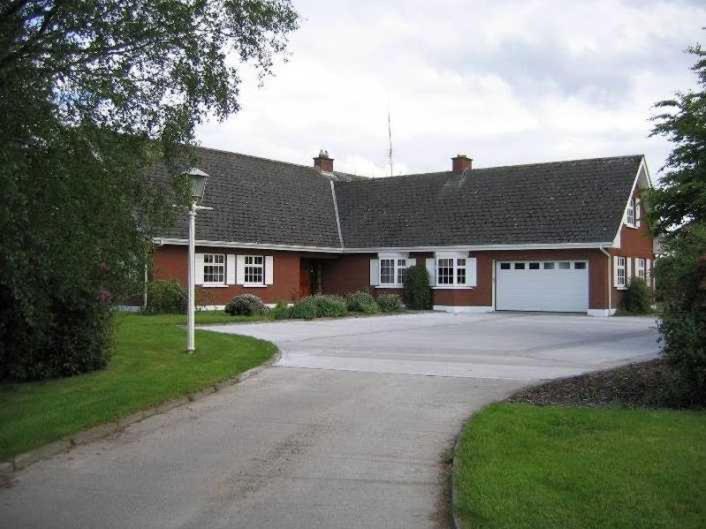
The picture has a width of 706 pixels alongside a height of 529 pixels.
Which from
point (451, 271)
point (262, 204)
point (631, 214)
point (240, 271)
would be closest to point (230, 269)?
point (240, 271)

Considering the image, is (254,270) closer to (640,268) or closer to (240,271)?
(240,271)

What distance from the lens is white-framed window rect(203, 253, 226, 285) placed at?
3078cm

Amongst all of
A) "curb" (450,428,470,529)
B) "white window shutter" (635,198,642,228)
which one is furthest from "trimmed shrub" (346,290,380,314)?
"curb" (450,428,470,529)

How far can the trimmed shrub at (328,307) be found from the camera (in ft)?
90.5

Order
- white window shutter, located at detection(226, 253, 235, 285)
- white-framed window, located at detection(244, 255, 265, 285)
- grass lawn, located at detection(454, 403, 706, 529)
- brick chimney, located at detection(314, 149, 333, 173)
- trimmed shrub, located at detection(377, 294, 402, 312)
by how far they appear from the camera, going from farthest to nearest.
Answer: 1. brick chimney, located at detection(314, 149, 333, 173)
2. white-framed window, located at detection(244, 255, 265, 285)
3. trimmed shrub, located at detection(377, 294, 402, 312)
4. white window shutter, located at detection(226, 253, 235, 285)
5. grass lawn, located at detection(454, 403, 706, 529)

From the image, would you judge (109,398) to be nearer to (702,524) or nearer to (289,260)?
(702,524)

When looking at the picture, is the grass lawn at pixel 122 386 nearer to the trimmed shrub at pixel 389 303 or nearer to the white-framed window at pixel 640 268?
the trimmed shrub at pixel 389 303

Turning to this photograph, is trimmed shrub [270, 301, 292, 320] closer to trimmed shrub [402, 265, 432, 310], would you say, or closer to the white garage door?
trimmed shrub [402, 265, 432, 310]

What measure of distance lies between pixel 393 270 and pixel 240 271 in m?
7.43

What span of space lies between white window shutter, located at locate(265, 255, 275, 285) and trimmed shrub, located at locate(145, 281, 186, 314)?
20.0 feet

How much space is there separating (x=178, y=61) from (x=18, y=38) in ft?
6.07

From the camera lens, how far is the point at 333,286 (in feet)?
124

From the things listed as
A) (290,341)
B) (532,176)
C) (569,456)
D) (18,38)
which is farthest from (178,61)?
(532,176)

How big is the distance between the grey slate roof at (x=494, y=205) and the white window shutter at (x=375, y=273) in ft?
2.77
